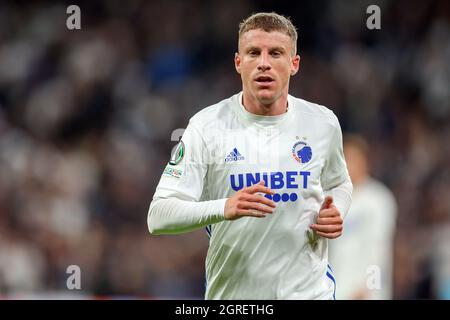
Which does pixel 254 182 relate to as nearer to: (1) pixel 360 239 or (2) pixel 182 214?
(2) pixel 182 214

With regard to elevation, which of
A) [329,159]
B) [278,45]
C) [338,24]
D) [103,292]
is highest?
[338,24]

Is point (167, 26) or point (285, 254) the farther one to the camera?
Answer: point (167, 26)

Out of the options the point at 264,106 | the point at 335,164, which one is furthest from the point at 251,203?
the point at 335,164

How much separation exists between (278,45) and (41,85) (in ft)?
22.9

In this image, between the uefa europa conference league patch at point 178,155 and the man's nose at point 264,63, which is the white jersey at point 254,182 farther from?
the man's nose at point 264,63

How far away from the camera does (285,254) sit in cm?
456

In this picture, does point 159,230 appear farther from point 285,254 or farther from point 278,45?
point 278,45

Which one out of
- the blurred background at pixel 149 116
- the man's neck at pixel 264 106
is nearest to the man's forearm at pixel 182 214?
the man's neck at pixel 264 106

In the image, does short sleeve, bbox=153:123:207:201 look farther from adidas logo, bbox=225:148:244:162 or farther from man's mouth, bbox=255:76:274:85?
man's mouth, bbox=255:76:274:85

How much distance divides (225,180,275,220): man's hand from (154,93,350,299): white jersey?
381 millimetres

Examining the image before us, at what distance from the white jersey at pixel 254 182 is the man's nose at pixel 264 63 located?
0.98 ft

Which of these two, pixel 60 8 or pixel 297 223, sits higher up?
pixel 60 8

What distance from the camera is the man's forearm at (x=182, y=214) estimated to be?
14.1 ft

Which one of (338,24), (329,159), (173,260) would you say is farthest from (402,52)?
(329,159)
